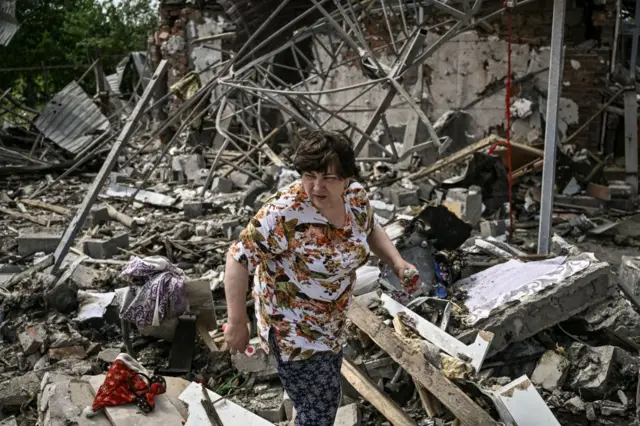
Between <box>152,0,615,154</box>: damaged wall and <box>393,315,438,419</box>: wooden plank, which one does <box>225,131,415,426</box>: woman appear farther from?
<box>152,0,615,154</box>: damaged wall

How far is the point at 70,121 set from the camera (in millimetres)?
13461

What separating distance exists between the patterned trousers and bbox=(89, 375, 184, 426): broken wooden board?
970 mm

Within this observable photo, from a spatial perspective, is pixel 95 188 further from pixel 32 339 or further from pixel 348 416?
pixel 348 416

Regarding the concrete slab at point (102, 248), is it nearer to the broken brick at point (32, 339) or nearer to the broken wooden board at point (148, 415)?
the broken brick at point (32, 339)

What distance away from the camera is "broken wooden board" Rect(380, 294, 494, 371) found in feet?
12.7

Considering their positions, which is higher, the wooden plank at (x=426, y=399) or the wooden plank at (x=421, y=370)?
the wooden plank at (x=421, y=370)

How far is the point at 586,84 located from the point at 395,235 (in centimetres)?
676

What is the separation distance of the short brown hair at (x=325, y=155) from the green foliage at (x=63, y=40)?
69.4 feet

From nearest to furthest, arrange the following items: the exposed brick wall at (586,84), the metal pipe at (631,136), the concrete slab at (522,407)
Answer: the concrete slab at (522,407) → the metal pipe at (631,136) → the exposed brick wall at (586,84)

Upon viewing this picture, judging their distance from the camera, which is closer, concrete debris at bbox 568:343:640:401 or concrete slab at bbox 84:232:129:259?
concrete debris at bbox 568:343:640:401

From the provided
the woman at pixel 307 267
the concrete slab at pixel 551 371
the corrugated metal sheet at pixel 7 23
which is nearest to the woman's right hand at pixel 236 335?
the woman at pixel 307 267

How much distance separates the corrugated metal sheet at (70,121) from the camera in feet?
43.5

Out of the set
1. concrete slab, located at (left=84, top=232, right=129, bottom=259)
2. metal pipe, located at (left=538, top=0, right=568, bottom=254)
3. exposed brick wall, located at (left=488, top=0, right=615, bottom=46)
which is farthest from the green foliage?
metal pipe, located at (left=538, top=0, right=568, bottom=254)

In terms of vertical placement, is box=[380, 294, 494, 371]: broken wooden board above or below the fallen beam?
below
